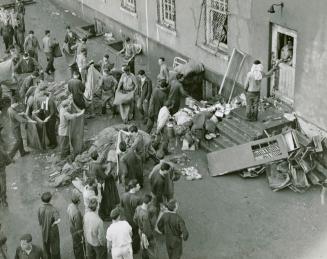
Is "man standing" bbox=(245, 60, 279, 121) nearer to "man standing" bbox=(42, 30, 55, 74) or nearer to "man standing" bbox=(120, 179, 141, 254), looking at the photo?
"man standing" bbox=(120, 179, 141, 254)

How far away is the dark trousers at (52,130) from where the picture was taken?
16453 mm

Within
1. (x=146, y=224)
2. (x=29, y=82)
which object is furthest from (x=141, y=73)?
(x=146, y=224)

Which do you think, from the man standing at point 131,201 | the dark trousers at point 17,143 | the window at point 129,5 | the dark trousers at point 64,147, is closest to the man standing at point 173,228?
the man standing at point 131,201

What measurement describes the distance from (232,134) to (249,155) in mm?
1263

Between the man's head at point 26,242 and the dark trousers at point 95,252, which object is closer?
the man's head at point 26,242

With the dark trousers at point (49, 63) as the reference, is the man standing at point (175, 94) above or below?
above

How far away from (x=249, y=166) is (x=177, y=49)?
7.16m

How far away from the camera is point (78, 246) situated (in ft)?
38.2

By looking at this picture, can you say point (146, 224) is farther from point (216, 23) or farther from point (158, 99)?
point (216, 23)

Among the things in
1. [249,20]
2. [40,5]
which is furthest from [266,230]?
[40,5]

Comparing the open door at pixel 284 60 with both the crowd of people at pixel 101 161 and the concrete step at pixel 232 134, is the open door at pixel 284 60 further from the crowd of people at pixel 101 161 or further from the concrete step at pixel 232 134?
the crowd of people at pixel 101 161

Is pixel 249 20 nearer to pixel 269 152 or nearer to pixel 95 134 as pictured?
pixel 269 152

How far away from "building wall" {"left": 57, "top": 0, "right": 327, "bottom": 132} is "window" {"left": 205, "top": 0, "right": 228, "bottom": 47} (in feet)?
1.29

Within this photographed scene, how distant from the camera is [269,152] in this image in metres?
14.7
